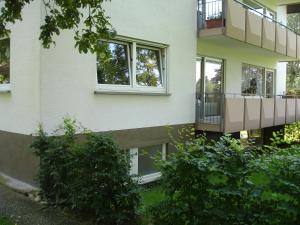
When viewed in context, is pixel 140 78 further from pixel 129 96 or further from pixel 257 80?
pixel 257 80

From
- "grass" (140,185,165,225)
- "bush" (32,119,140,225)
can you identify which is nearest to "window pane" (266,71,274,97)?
"grass" (140,185,165,225)

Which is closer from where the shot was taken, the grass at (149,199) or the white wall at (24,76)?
the grass at (149,199)

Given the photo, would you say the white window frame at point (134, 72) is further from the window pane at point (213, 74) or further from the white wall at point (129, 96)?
the window pane at point (213, 74)

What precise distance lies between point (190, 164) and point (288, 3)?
1680cm

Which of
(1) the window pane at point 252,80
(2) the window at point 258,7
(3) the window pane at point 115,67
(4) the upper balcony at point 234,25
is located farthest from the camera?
(2) the window at point 258,7

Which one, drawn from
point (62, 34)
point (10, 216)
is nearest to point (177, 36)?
point (62, 34)

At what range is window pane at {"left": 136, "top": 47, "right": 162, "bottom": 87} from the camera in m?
9.84

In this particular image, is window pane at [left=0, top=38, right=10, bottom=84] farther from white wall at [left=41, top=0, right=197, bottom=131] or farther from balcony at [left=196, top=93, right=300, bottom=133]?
balcony at [left=196, top=93, right=300, bottom=133]

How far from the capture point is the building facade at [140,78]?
770cm

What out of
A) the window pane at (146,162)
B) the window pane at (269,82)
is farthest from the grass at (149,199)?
the window pane at (269,82)

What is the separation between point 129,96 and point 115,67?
769mm

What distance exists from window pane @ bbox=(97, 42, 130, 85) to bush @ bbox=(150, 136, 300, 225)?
4501 mm

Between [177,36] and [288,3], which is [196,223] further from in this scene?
[288,3]

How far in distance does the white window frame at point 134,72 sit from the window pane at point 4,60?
2178mm
